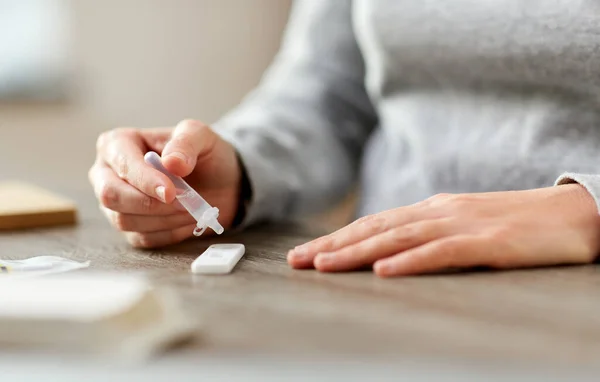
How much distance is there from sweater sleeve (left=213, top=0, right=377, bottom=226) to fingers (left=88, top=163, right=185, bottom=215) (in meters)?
0.23

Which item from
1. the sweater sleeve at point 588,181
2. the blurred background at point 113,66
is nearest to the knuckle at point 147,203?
the sweater sleeve at point 588,181

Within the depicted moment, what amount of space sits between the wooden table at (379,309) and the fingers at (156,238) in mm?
25

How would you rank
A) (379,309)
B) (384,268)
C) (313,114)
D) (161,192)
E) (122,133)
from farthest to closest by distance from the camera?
(313,114) < (122,133) < (161,192) < (384,268) < (379,309)

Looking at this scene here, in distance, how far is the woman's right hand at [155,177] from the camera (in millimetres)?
745

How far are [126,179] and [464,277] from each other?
14.3 inches

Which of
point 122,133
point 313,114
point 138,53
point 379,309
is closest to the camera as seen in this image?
point 379,309

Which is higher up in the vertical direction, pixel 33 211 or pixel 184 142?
pixel 184 142

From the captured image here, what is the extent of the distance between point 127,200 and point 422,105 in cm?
42

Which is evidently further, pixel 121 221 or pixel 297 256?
pixel 121 221

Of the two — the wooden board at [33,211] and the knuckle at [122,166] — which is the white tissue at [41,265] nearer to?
the knuckle at [122,166]

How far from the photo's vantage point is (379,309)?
1.62 ft

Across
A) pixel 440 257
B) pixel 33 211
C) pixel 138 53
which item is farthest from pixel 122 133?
pixel 138 53

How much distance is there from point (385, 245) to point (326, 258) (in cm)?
5

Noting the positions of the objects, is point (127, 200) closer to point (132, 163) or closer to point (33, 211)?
point (132, 163)
